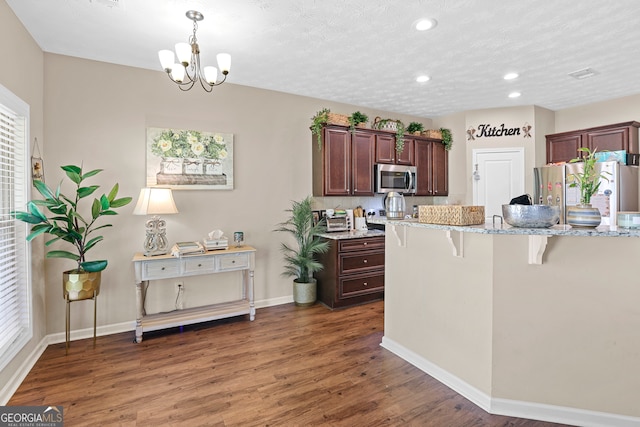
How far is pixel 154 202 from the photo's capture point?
128 inches

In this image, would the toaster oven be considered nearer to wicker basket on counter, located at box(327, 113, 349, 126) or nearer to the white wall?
wicker basket on counter, located at box(327, 113, 349, 126)

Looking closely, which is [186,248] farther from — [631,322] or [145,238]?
[631,322]

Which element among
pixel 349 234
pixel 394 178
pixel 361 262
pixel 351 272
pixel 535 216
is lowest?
pixel 351 272

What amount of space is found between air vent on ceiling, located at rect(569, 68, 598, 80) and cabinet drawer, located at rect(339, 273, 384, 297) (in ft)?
10.6

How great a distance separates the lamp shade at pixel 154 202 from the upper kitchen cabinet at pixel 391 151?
288cm

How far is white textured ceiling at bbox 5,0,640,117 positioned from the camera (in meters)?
2.40

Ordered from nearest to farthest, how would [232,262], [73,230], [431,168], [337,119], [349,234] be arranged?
[73,230]
[232,262]
[349,234]
[337,119]
[431,168]

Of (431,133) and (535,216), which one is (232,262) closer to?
(535,216)

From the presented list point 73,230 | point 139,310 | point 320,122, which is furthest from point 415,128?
point 73,230

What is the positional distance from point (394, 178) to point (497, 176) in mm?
1688

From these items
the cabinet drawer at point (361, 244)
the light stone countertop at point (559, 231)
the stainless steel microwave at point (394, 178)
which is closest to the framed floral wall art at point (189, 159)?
the cabinet drawer at point (361, 244)

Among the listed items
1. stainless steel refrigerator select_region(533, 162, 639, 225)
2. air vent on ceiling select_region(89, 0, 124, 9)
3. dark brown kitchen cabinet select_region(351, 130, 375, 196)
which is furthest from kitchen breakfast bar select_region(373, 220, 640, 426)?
air vent on ceiling select_region(89, 0, 124, 9)

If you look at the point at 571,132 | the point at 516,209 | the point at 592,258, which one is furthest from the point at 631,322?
the point at 571,132

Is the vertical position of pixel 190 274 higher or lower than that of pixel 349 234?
lower
